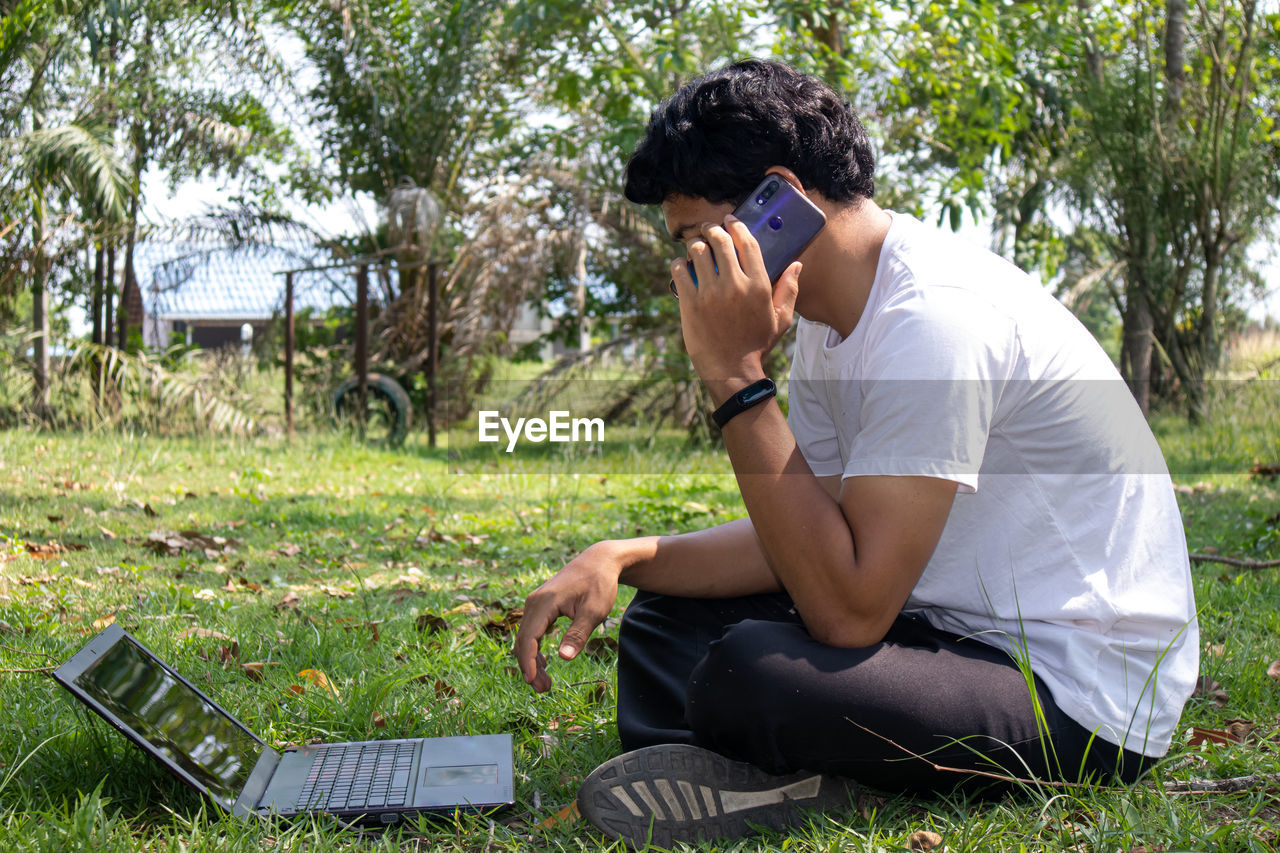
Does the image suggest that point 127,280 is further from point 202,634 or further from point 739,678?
point 739,678

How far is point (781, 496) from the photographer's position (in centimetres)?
167

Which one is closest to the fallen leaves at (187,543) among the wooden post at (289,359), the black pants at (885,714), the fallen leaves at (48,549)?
the fallen leaves at (48,549)

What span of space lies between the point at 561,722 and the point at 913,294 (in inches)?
50.6

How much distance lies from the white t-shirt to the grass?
0.69 feet

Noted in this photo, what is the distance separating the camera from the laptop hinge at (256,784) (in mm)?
1743

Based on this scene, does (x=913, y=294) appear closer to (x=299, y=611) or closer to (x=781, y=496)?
(x=781, y=496)

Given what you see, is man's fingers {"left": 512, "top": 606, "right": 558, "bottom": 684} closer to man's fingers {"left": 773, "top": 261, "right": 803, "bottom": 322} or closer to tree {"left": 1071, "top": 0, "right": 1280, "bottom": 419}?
man's fingers {"left": 773, "top": 261, "right": 803, "bottom": 322}

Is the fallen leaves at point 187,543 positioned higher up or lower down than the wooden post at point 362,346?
lower down

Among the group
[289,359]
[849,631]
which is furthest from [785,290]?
[289,359]

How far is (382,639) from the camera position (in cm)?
290

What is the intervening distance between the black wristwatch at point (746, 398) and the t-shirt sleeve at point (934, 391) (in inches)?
6.7

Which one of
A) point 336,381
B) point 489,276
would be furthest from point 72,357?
point 489,276

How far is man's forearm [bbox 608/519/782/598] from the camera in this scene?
216cm

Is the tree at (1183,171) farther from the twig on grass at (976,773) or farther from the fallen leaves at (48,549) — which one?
the fallen leaves at (48,549)
